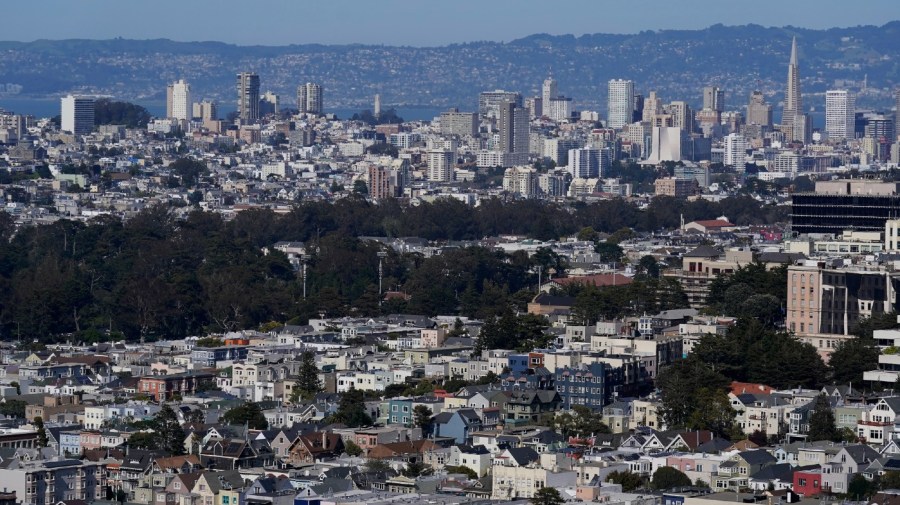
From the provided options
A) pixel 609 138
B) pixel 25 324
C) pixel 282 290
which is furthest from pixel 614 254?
pixel 609 138

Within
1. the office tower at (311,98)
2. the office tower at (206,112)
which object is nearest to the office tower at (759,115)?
the office tower at (311,98)

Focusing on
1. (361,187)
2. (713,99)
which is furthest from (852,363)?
(713,99)

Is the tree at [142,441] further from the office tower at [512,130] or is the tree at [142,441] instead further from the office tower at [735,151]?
the office tower at [512,130]

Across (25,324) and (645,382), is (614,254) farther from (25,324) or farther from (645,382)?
(645,382)

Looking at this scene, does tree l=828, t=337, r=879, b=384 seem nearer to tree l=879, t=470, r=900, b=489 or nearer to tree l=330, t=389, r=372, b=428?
tree l=330, t=389, r=372, b=428

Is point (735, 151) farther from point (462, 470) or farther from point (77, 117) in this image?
point (462, 470)

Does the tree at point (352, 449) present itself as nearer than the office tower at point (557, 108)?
Yes

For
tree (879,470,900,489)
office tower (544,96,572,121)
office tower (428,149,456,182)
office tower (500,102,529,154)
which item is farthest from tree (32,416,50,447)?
office tower (544,96,572,121)
